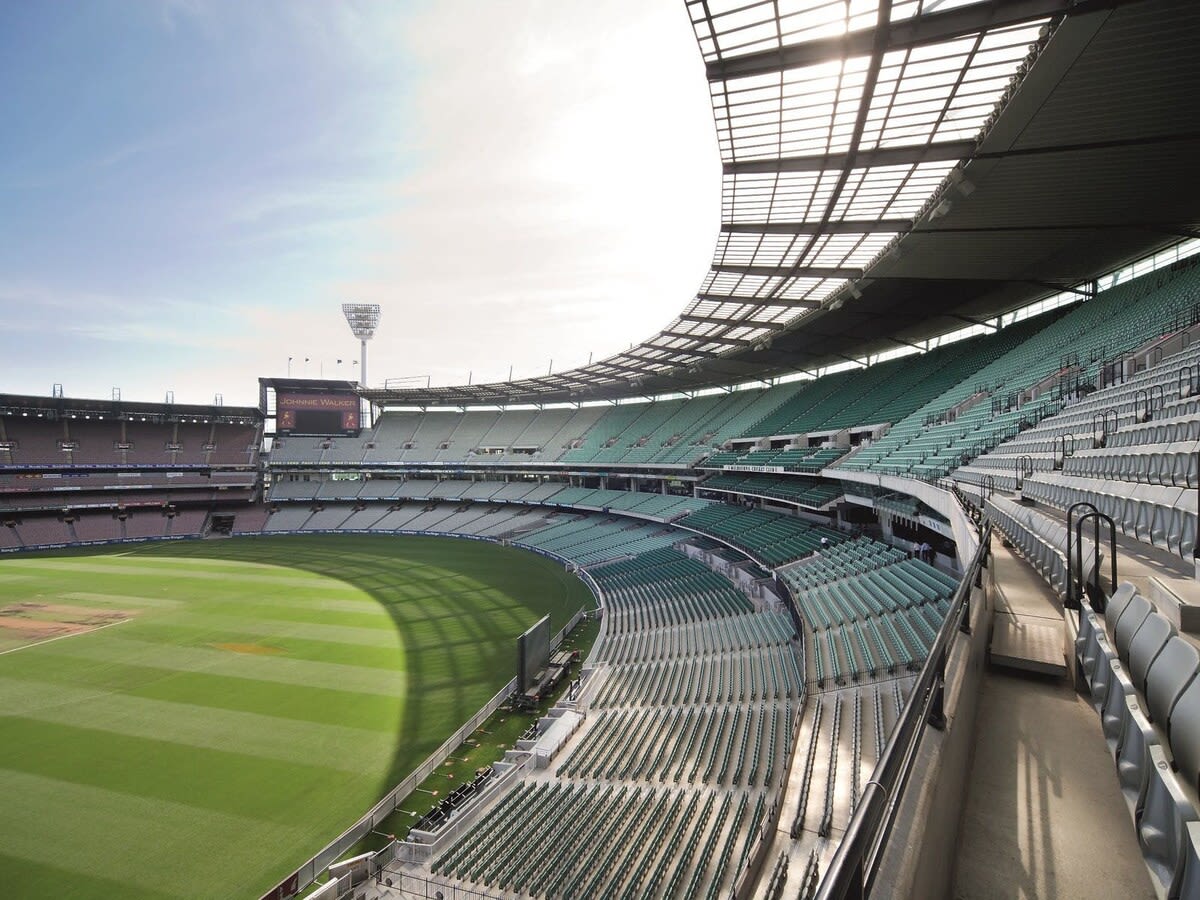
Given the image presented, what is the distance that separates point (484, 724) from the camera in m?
16.6

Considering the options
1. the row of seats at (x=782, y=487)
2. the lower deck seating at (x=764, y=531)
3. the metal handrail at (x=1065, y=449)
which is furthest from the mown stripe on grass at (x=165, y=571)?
the metal handrail at (x=1065, y=449)

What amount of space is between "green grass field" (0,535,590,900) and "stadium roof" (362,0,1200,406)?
17328 mm

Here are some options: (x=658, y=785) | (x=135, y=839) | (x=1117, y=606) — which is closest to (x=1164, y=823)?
(x=1117, y=606)

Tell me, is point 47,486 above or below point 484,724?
above

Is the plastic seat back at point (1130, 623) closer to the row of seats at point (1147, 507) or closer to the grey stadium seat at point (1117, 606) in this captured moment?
the grey stadium seat at point (1117, 606)

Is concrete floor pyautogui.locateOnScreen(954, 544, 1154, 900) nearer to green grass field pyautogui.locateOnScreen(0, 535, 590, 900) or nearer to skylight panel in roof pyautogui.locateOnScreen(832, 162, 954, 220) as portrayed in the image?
green grass field pyautogui.locateOnScreen(0, 535, 590, 900)

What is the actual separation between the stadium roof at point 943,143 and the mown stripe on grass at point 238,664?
18747mm

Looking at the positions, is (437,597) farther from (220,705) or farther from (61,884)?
(61,884)

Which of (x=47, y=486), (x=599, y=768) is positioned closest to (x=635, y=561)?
(x=599, y=768)

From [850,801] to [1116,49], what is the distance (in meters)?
12.7

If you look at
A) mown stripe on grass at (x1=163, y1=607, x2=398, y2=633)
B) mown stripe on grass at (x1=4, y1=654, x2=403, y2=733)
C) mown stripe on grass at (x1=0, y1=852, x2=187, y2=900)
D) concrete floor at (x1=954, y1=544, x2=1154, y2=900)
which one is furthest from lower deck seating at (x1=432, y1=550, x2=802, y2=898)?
mown stripe on grass at (x1=163, y1=607, x2=398, y2=633)

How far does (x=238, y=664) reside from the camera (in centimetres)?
2127

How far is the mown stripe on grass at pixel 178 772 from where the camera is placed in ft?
43.5

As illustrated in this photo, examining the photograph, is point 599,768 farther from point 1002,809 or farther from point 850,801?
point 1002,809
